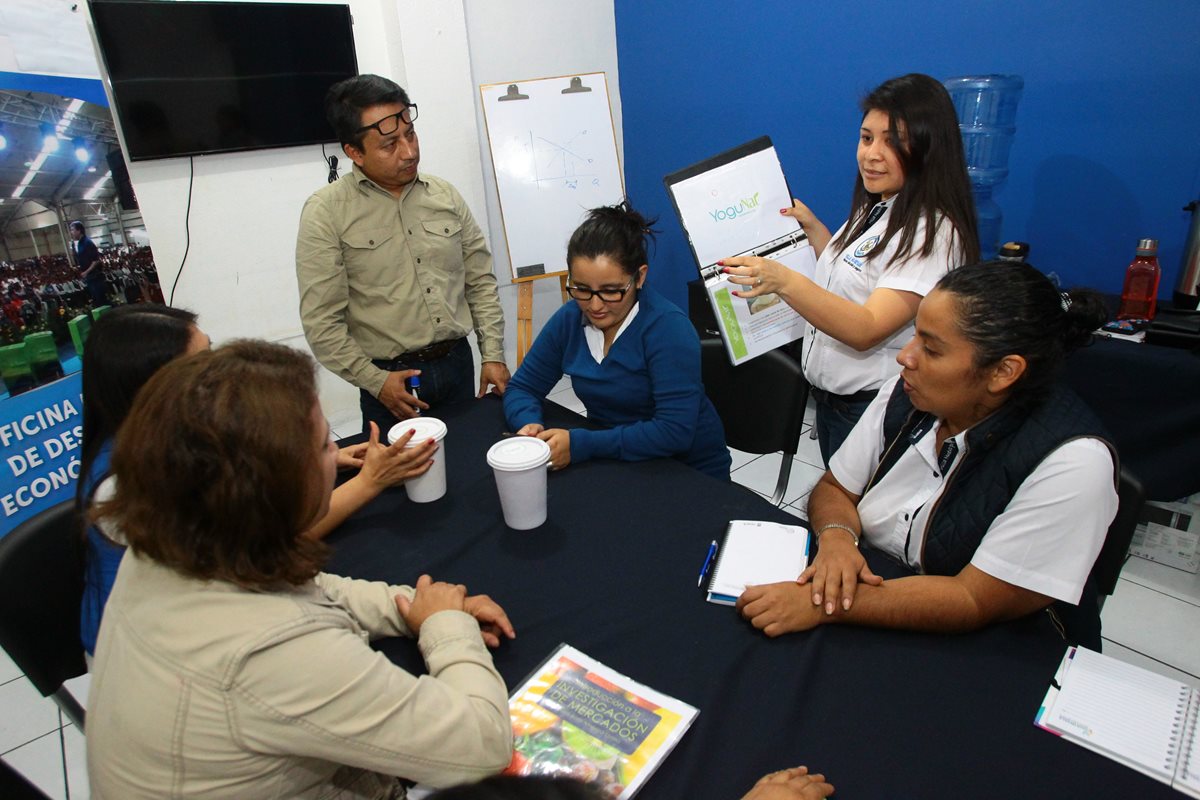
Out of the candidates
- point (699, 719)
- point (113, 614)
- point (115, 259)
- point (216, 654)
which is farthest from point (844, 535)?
point (115, 259)

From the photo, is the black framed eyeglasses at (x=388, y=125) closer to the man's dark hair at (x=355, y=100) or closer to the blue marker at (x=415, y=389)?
the man's dark hair at (x=355, y=100)

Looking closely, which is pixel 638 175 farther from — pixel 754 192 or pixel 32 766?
pixel 32 766

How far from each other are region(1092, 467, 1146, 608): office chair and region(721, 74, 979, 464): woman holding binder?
0.60 m

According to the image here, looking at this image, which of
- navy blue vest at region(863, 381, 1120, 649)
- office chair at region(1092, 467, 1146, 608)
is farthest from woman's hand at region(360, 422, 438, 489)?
office chair at region(1092, 467, 1146, 608)

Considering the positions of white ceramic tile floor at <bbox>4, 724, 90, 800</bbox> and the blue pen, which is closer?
the blue pen

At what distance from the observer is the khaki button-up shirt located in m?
2.06

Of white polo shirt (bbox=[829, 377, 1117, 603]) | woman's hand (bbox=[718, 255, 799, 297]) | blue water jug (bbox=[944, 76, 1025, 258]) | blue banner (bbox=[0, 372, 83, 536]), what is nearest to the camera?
white polo shirt (bbox=[829, 377, 1117, 603])

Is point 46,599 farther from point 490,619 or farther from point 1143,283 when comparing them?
point 1143,283

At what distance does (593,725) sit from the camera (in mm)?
942

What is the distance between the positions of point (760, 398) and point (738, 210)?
59cm

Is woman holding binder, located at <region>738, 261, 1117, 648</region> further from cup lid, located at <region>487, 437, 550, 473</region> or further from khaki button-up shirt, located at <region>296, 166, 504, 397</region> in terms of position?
khaki button-up shirt, located at <region>296, 166, 504, 397</region>

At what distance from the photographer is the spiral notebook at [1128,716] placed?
33.5 inches

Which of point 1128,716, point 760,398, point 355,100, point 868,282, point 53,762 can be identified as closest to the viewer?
point 1128,716

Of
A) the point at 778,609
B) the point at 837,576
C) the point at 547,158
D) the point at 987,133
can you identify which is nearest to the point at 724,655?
the point at 778,609
